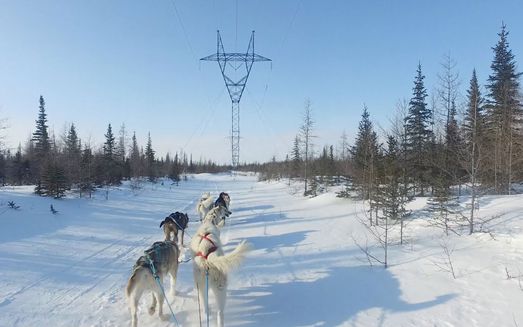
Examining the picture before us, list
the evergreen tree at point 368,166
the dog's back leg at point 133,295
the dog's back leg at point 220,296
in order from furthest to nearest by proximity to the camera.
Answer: the evergreen tree at point 368,166 < the dog's back leg at point 220,296 < the dog's back leg at point 133,295

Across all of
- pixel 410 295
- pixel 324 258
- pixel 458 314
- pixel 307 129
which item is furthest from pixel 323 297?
pixel 307 129

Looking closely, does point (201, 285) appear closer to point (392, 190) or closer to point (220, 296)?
point (220, 296)

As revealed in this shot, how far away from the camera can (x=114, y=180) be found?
106ft

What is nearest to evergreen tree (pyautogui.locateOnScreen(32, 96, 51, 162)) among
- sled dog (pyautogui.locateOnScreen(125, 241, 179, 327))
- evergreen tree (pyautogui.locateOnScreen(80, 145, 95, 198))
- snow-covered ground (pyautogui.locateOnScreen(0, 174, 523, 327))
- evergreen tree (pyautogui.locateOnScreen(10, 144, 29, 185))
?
evergreen tree (pyautogui.locateOnScreen(10, 144, 29, 185))

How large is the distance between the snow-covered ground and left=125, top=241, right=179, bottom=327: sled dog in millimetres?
381

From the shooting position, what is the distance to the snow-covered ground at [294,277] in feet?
18.5

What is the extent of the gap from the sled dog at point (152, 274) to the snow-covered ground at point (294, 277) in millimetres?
381

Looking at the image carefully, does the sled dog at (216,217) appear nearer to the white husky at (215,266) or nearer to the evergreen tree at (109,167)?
the white husky at (215,266)

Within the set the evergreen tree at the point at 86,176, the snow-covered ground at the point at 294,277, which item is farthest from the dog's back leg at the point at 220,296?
the evergreen tree at the point at 86,176

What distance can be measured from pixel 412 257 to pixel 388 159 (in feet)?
12.3

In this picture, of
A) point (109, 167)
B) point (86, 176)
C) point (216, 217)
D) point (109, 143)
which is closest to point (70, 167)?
point (86, 176)

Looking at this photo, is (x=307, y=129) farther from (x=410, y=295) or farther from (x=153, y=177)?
(x=410, y=295)

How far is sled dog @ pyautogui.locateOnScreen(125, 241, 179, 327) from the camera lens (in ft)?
16.1

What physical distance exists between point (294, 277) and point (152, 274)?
3.56 meters
